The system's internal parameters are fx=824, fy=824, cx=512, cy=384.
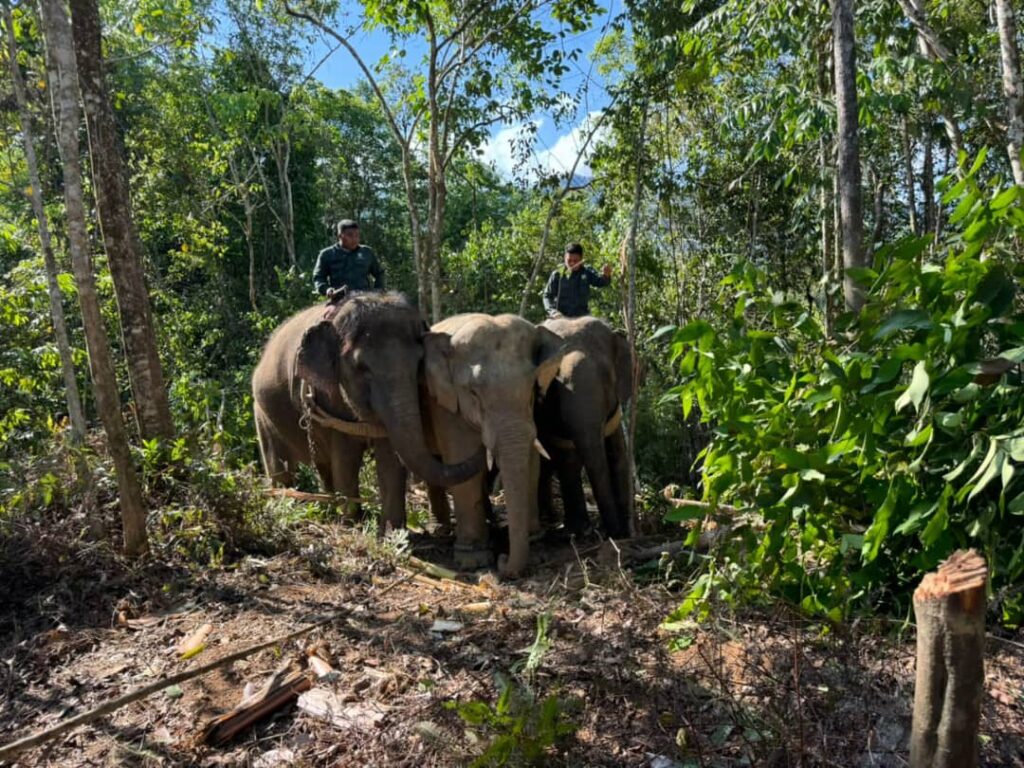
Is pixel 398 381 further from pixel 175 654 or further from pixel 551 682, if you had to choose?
pixel 551 682

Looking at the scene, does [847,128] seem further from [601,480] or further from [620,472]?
[620,472]

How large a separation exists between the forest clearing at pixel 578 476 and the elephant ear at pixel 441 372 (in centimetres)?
3

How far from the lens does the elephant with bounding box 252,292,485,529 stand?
699 centimetres

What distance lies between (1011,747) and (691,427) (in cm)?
929

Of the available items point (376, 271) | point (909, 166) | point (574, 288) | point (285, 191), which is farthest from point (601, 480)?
point (285, 191)

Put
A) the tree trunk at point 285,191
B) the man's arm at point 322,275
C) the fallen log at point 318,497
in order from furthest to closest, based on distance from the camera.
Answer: the tree trunk at point 285,191
the man's arm at point 322,275
the fallen log at point 318,497

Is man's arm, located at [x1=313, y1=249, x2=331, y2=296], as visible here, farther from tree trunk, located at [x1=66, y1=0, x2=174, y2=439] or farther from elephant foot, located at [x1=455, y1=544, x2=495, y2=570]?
elephant foot, located at [x1=455, y1=544, x2=495, y2=570]

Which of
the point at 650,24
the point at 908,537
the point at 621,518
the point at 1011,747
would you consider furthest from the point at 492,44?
the point at 1011,747

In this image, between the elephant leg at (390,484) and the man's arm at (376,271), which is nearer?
the elephant leg at (390,484)

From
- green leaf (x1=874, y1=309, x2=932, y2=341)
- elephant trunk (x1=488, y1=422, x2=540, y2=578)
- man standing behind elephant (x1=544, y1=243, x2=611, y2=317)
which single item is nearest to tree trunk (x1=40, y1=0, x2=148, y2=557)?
elephant trunk (x1=488, y1=422, x2=540, y2=578)

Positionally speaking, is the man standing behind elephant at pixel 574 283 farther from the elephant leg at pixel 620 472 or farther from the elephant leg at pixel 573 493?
the elephant leg at pixel 573 493

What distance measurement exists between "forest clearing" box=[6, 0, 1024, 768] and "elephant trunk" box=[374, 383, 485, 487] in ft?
0.11

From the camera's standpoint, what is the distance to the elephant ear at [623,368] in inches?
318

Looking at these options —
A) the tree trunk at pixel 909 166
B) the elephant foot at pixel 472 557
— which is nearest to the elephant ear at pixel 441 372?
the elephant foot at pixel 472 557
